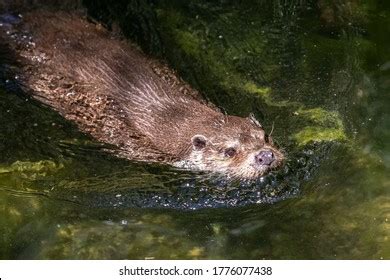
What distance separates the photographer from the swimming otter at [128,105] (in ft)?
17.1

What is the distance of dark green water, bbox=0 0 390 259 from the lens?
15.2 feet

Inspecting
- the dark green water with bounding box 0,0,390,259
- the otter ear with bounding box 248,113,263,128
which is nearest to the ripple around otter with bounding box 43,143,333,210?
the dark green water with bounding box 0,0,390,259

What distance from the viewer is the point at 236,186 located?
518 cm

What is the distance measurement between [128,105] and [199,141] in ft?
1.96

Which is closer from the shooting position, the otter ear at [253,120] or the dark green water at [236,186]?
the dark green water at [236,186]

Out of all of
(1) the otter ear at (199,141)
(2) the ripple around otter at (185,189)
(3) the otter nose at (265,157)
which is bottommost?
(2) the ripple around otter at (185,189)

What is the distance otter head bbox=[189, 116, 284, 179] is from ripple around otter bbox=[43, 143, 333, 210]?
0.26 feet

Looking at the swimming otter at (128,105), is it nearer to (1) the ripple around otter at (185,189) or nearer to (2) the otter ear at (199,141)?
(2) the otter ear at (199,141)

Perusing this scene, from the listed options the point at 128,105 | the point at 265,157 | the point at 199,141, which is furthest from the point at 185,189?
the point at 128,105

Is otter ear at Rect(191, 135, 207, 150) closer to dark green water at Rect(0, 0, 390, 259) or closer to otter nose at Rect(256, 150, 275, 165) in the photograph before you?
dark green water at Rect(0, 0, 390, 259)

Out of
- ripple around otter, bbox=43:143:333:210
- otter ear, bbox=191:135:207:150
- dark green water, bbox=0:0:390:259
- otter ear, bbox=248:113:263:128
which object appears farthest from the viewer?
otter ear, bbox=248:113:263:128

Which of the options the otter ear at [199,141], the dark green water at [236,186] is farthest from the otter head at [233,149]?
the dark green water at [236,186]
